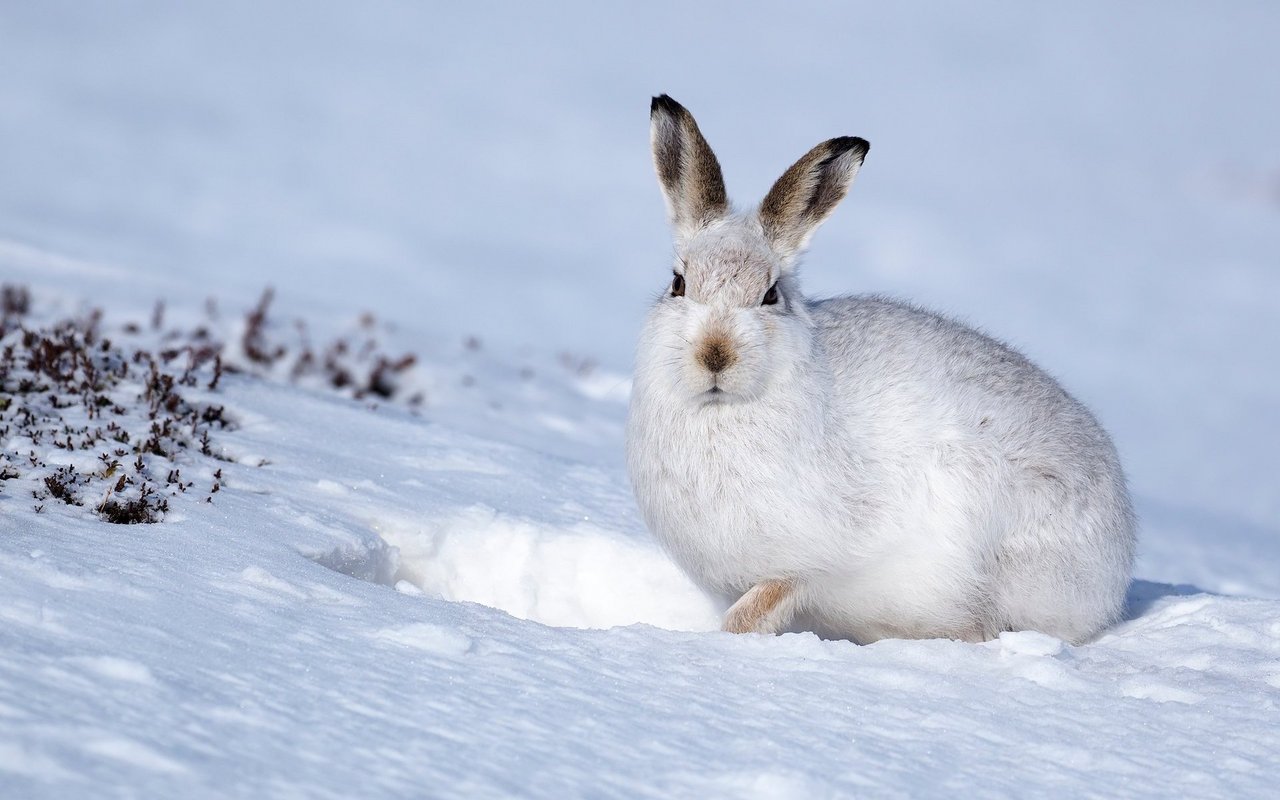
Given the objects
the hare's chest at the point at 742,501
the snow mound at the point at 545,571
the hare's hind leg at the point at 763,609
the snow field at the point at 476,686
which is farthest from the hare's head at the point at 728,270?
the snow mound at the point at 545,571

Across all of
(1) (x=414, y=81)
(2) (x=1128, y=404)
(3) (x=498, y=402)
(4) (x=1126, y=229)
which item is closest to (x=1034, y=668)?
(3) (x=498, y=402)

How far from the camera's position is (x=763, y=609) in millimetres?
4848

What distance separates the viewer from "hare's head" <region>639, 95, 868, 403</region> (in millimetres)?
4672

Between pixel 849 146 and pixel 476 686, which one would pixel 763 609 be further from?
pixel 849 146

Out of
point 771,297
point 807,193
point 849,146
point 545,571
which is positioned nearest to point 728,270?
point 771,297

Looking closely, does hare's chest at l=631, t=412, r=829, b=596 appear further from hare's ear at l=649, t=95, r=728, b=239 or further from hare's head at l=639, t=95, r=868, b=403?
hare's ear at l=649, t=95, r=728, b=239

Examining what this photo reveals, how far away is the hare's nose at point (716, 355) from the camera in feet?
15.0

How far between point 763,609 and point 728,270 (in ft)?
4.14

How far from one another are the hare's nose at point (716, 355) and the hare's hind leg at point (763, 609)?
35.2 inches

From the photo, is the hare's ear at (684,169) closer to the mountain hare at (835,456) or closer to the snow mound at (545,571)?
the mountain hare at (835,456)

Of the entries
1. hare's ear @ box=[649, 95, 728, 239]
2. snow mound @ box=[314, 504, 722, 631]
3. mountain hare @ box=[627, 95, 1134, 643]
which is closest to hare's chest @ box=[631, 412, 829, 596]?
mountain hare @ box=[627, 95, 1134, 643]

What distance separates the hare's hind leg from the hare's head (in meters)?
0.72

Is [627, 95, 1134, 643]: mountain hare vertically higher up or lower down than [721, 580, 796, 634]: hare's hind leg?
higher up

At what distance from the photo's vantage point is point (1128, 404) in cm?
1519
